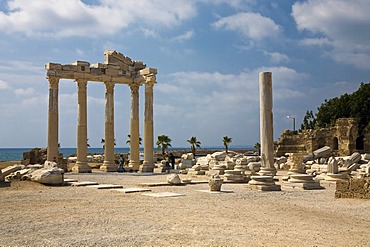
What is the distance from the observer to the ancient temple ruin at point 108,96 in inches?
1091

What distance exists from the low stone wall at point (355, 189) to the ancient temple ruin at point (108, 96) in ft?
57.2

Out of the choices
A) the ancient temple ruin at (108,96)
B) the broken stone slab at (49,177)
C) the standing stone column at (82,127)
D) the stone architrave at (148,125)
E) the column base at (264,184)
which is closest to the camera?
the column base at (264,184)

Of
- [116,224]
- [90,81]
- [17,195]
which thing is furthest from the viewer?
[90,81]

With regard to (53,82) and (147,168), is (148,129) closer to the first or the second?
(147,168)

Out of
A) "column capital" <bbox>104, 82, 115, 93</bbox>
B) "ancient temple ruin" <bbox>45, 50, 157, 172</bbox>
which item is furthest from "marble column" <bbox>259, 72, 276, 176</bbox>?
"column capital" <bbox>104, 82, 115, 93</bbox>

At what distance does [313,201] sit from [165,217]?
6.02 metres

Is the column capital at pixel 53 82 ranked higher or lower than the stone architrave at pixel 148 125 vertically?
higher

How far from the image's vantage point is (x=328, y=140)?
1767 inches

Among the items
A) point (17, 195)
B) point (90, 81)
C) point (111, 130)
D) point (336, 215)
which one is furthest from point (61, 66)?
point (336, 215)

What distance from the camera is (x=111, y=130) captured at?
30.6 meters

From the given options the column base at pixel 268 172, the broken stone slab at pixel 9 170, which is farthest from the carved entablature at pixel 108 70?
the column base at pixel 268 172

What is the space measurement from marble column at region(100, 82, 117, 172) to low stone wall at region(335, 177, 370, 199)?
18853 millimetres

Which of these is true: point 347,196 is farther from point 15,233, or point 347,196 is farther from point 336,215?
point 15,233

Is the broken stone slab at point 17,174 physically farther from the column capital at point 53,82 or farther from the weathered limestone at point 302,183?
the weathered limestone at point 302,183
